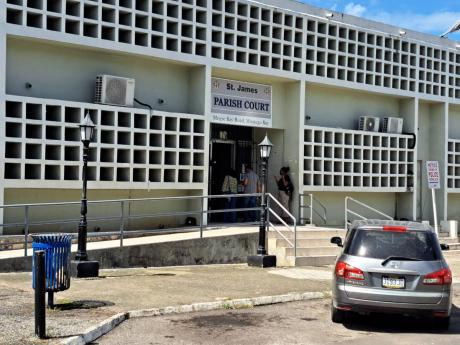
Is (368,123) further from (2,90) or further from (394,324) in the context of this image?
(394,324)

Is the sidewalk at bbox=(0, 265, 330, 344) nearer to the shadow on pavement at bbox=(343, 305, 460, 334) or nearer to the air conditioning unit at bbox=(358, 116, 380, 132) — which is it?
the shadow on pavement at bbox=(343, 305, 460, 334)

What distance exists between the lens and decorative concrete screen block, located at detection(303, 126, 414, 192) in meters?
20.3

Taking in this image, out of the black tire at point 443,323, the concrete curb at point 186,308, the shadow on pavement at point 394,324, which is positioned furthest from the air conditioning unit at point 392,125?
the black tire at point 443,323

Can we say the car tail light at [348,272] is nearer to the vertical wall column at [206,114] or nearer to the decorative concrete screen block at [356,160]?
the vertical wall column at [206,114]

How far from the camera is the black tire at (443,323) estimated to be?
9367 millimetres

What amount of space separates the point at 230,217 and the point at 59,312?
10448 millimetres

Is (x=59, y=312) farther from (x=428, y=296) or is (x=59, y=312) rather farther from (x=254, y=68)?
(x=254, y=68)

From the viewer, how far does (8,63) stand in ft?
49.2

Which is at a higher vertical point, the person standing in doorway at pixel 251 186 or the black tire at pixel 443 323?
the person standing in doorway at pixel 251 186

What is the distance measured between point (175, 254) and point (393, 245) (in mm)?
7271

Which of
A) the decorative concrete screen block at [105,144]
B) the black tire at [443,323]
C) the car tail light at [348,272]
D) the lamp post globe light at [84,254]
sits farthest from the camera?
the decorative concrete screen block at [105,144]

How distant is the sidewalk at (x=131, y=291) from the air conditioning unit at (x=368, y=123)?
24.7 feet

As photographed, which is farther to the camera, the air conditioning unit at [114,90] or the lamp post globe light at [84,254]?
the air conditioning unit at [114,90]

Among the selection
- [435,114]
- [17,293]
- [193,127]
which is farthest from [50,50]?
[435,114]
